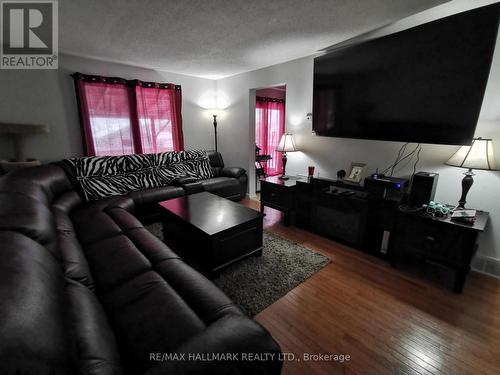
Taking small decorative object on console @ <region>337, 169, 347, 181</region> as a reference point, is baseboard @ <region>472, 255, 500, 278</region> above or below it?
below

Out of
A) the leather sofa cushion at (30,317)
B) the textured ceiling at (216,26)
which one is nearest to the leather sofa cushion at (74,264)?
the leather sofa cushion at (30,317)

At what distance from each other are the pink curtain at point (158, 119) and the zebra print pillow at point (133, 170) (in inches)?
14.8

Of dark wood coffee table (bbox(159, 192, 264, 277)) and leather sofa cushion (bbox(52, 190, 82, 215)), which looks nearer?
dark wood coffee table (bbox(159, 192, 264, 277))

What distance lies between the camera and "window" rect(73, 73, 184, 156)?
335 centimetres

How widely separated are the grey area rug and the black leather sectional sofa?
1.99ft

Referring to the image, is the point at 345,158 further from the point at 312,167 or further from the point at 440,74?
the point at 440,74

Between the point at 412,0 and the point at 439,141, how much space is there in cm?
116

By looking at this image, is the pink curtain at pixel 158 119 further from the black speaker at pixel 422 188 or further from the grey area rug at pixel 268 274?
the black speaker at pixel 422 188

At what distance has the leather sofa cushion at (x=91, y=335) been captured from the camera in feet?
2.43

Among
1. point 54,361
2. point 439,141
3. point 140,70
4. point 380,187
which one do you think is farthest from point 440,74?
point 140,70

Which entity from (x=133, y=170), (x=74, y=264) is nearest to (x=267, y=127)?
(x=133, y=170)

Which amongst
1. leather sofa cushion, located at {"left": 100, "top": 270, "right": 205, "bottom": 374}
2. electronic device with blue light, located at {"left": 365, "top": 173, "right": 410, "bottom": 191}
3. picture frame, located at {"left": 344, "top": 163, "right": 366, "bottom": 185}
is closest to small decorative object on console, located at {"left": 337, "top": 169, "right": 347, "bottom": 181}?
picture frame, located at {"left": 344, "top": 163, "right": 366, "bottom": 185}

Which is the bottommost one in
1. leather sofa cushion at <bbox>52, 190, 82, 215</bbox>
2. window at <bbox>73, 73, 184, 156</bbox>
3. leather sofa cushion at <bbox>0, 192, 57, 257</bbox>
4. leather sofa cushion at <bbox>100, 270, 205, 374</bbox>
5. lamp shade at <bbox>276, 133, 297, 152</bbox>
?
leather sofa cushion at <bbox>100, 270, 205, 374</bbox>

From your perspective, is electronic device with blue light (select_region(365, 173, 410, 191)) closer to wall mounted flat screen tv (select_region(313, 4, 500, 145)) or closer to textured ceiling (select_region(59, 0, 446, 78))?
wall mounted flat screen tv (select_region(313, 4, 500, 145))
